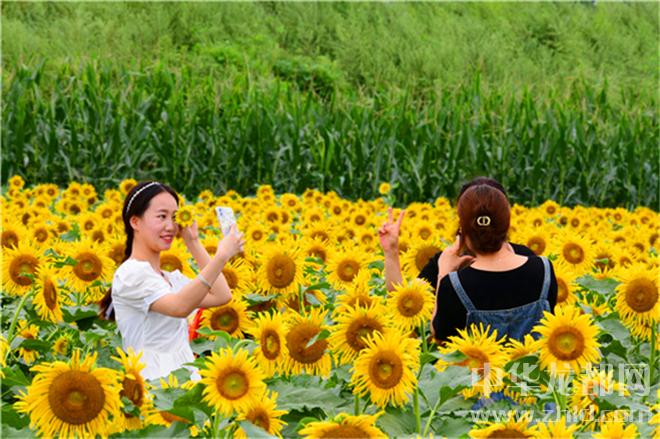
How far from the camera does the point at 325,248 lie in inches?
199

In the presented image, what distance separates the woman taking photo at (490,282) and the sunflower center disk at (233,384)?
1514 millimetres

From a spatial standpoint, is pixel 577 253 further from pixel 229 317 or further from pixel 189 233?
pixel 189 233

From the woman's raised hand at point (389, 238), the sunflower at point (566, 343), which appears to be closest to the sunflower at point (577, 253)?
the woman's raised hand at point (389, 238)

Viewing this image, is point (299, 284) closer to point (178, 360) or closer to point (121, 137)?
point (178, 360)

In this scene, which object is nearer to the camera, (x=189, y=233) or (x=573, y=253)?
(x=189, y=233)

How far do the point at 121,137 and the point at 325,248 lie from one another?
25.7 feet

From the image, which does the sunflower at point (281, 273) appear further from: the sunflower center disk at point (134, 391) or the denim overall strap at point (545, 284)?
the sunflower center disk at point (134, 391)

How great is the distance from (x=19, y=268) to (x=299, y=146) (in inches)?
336

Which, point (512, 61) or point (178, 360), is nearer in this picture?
point (178, 360)

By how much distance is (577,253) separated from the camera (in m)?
5.09

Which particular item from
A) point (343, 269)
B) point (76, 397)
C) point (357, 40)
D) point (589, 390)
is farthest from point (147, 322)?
point (357, 40)

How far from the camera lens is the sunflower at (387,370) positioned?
252cm

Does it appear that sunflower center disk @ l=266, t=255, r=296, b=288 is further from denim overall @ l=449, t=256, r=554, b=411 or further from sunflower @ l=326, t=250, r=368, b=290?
denim overall @ l=449, t=256, r=554, b=411

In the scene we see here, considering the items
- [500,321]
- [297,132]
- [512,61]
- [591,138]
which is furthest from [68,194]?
[512,61]
